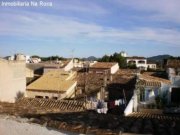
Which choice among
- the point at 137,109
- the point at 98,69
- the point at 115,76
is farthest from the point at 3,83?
the point at 98,69

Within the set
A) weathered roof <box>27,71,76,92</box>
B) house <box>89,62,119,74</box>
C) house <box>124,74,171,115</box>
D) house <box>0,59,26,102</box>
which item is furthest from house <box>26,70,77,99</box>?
house <box>89,62,119,74</box>

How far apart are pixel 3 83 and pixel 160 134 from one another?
17.0 m

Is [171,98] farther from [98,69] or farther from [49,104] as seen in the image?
[98,69]

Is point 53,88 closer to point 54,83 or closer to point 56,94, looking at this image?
point 56,94

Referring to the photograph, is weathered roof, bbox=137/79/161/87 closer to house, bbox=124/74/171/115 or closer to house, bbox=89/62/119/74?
house, bbox=124/74/171/115

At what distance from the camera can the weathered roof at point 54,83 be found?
29.7m

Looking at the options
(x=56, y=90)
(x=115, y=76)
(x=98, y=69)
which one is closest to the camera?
(x=56, y=90)

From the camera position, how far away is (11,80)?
22.3 metres

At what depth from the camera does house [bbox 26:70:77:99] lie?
95.6 feet

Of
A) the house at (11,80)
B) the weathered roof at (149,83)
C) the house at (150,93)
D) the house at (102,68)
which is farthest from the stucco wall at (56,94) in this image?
the house at (102,68)

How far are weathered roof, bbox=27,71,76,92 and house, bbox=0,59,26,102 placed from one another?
5.68m

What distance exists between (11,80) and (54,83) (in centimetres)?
875

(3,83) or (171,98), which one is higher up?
(3,83)

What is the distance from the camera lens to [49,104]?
21375mm
